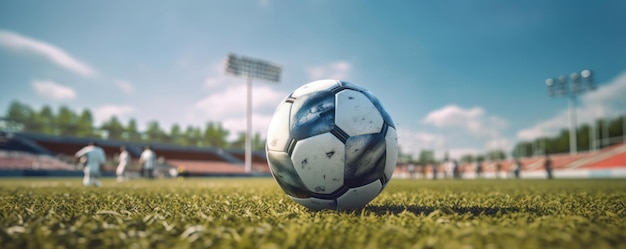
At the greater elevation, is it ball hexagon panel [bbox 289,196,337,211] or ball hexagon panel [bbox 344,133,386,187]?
ball hexagon panel [bbox 344,133,386,187]

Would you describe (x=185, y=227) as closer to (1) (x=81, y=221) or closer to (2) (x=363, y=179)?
(1) (x=81, y=221)

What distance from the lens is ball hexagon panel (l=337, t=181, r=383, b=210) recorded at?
346cm

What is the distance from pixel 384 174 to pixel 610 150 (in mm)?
51255

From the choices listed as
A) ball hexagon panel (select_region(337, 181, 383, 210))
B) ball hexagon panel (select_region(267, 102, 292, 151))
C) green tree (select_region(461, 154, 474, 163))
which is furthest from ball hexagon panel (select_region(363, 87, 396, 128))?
green tree (select_region(461, 154, 474, 163))

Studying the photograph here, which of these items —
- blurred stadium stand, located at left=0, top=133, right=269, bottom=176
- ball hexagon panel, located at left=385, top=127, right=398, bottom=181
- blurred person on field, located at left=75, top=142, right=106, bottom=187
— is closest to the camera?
ball hexagon panel, located at left=385, top=127, right=398, bottom=181

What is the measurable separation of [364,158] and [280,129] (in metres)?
0.83

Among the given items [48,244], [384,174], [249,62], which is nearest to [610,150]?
[249,62]

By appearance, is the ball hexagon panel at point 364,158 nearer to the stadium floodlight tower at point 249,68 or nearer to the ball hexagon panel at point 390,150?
the ball hexagon panel at point 390,150

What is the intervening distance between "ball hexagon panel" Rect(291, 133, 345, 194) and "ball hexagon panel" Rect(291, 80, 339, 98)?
540 mm

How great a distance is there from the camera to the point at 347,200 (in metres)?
3.52

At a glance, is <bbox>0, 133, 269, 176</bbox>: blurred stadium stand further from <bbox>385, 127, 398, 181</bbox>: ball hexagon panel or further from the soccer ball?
<bbox>385, 127, 398, 181</bbox>: ball hexagon panel

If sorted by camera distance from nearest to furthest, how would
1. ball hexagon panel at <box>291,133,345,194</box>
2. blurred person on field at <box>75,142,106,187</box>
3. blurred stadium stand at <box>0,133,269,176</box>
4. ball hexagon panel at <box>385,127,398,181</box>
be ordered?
1. ball hexagon panel at <box>291,133,345,194</box>
2. ball hexagon panel at <box>385,127,398,181</box>
3. blurred person on field at <box>75,142,106,187</box>
4. blurred stadium stand at <box>0,133,269,176</box>

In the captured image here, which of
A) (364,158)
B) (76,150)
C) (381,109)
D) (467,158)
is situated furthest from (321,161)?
(467,158)

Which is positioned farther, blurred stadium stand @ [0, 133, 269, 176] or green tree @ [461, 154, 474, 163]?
green tree @ [461, 154, 474, 163]
